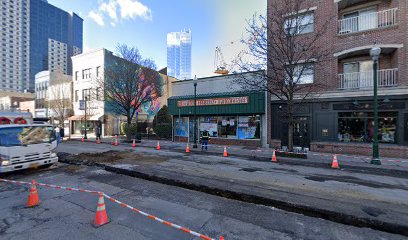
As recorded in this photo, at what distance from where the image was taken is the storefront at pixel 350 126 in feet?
38.8

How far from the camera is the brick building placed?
11922 mm

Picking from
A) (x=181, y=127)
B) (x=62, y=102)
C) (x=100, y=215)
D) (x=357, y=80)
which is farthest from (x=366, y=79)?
(x=62, y=102)

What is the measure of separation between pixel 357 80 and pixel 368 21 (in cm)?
420

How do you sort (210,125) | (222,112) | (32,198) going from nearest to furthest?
(32,198) < (222,112) < (210,125)

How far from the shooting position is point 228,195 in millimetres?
5695

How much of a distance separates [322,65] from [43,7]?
171 m

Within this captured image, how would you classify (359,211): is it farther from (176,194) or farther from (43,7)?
(43,7)

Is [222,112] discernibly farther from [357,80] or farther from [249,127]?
[357,80]

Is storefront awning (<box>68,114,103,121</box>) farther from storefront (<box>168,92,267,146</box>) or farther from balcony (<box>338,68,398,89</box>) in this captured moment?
balcony (<box>338,68,398,89</box>)

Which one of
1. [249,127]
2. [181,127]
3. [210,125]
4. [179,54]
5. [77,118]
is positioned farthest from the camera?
[179,54]

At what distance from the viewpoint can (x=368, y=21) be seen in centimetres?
1327

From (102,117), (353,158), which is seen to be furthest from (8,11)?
(353,158)

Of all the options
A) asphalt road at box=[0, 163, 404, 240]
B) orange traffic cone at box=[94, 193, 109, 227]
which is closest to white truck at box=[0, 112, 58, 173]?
asphalt road at box=[0, 163, 404, 240]

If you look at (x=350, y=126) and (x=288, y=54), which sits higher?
(x=288, y=54)
